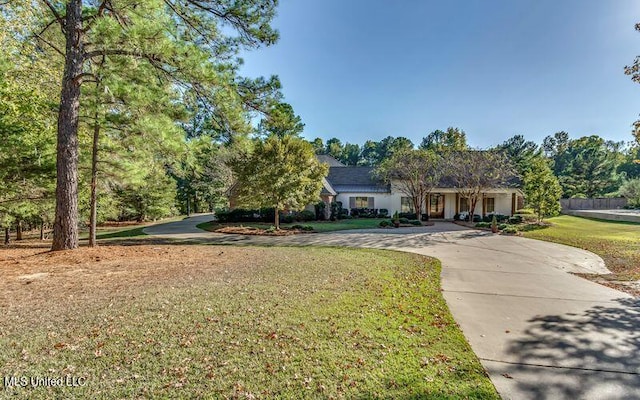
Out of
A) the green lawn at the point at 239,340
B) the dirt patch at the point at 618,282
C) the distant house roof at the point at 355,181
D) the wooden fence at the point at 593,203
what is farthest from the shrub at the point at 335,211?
the wooden fence at the point at 593,203

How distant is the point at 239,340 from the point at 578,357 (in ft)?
14.0

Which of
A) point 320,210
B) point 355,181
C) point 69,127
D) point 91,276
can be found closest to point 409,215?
point 355,181

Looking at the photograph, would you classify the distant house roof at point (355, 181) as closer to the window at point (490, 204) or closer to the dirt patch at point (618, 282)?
the window at point (490, 204)

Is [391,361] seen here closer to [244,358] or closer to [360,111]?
[244,358]

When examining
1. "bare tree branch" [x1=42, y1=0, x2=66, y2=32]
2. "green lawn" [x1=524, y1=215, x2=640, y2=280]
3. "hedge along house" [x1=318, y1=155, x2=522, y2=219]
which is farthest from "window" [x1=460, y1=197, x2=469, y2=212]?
"bare tree branch" [x1=42, y1=0, x2=66, y2=32]

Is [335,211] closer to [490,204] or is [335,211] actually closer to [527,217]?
[490,204]

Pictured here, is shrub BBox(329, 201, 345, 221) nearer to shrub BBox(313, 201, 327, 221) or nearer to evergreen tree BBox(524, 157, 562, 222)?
shrub BBox(313, 201, 327, 221)

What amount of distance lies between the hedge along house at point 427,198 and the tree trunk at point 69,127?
1928 cm

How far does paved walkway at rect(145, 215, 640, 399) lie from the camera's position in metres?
3.37

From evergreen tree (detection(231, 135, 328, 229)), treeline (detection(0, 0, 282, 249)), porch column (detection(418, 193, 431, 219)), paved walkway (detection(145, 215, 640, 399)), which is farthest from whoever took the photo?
porch column (detection(418, 193, 431, 219))

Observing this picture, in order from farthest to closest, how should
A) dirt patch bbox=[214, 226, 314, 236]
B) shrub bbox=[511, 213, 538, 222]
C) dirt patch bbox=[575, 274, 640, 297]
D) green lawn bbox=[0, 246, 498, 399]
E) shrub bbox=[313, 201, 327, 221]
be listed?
1. shrub bbox=[313, 201, 327, 221]
2. shrub bbox=[511, 213, 538, 222]
3. dirt patch bbox=[214, 226, 314, 236]
4. dirt patch bbox=[575, 274, 640, 297]
5. green lawn bbox=[0, 246, 498, 399]

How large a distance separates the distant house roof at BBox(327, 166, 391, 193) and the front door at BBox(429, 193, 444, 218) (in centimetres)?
412

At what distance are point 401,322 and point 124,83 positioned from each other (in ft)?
28.8

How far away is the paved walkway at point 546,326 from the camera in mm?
3371
